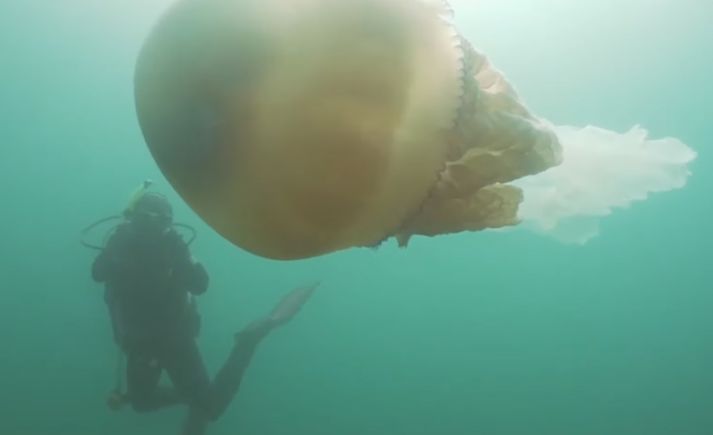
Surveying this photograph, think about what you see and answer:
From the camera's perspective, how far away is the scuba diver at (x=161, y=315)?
6.77 meters

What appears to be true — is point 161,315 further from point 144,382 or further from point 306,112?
point 306,112

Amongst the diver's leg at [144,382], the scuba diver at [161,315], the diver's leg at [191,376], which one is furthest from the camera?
the diver's leg at [191,376]

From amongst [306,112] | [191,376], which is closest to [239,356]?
[191,376]

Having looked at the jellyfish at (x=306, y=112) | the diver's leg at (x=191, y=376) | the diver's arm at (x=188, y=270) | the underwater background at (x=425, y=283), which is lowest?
the jellyfish at (x=306, y=112)

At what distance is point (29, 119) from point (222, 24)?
2451 centimetres

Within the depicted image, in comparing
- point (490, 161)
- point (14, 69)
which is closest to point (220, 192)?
point (490, 161)

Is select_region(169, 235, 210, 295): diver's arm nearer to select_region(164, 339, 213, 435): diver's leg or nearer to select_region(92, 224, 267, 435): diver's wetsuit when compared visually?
select_region(92, 224, 267, 435): diver's wetsuit

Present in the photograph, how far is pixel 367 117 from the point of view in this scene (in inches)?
55.0

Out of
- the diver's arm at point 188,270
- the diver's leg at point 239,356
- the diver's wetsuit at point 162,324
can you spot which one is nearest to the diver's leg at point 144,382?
the diver's wetsuit at point 162,324

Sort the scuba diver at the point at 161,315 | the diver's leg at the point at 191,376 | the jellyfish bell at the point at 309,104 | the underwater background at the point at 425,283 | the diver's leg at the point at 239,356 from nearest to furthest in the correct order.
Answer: the jellyfish bell at the point at 309,104, the scuba diver at the point at 161,315, the diver's leg at the point at 191,376, the diver's leg at the point at 239,356, the underwater background at the point at 425,283

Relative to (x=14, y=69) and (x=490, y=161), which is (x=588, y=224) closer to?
(x=490, y=161)

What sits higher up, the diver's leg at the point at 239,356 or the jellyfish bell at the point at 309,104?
the diver's leg at the point at 239,356

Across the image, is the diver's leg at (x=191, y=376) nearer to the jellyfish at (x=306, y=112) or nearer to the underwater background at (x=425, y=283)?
the jellyfish at (x=306, y=112)

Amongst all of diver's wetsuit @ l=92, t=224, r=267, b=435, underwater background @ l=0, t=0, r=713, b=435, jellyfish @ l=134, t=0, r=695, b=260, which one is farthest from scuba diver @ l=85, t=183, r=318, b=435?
underwater background @ l=0, t=0, r=713, b=435
